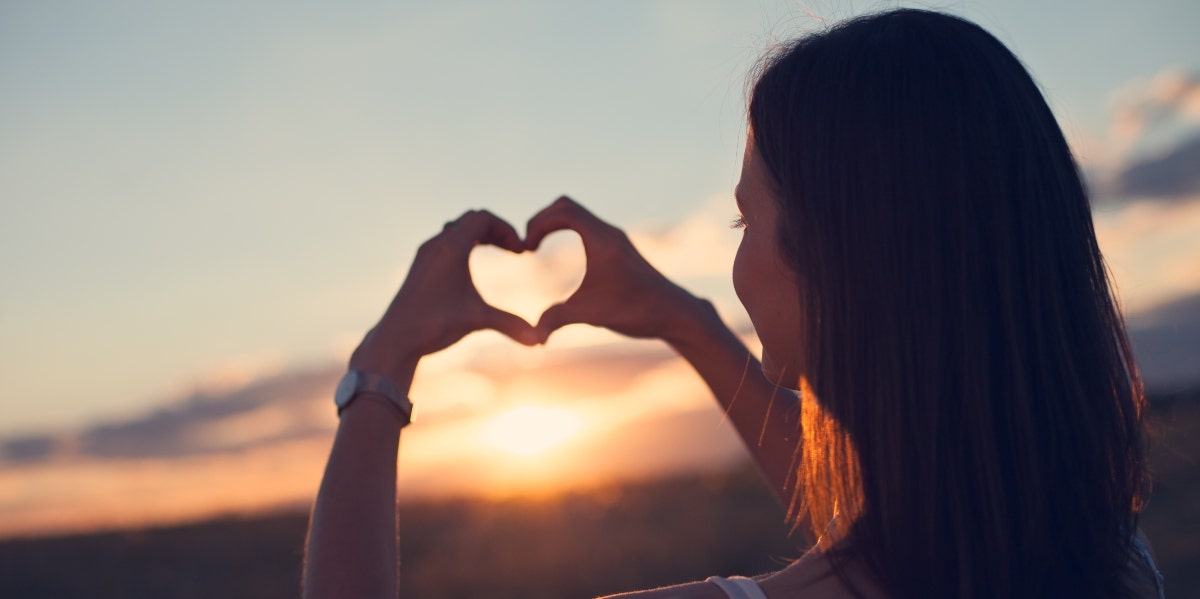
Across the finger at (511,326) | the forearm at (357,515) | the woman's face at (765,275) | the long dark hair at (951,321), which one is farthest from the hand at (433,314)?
the long dark hair at (951,321)

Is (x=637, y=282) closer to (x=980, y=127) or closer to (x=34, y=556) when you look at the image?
(x=980, y=127)

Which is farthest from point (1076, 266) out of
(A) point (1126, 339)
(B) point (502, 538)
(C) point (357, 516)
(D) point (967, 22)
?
(B) point (502, 538)

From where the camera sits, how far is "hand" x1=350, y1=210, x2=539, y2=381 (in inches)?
90.1

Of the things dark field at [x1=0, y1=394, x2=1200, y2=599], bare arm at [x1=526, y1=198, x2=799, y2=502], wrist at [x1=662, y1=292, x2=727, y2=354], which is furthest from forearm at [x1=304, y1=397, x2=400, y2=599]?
dark field at [x1=0, y1=394, x2=1200, y2=599]

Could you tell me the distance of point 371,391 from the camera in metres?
2.17

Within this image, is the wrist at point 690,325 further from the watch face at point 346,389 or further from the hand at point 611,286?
the watch face at point 346,389

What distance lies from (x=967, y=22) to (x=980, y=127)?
251 millimetres

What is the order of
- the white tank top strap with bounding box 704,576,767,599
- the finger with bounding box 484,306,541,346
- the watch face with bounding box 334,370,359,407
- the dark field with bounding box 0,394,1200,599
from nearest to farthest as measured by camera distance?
the white tank top strap with bounding box 704,576,767,599 < the watch face with bounding box 334,370,359,407 < the finger with bounding box 484,306,541,346 < the dark field with bounding box 0,394,1200,599

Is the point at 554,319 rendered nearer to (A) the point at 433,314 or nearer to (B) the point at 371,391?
(A) the point at 433,314

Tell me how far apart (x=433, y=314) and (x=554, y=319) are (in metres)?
0.39

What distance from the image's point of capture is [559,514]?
25.2 m

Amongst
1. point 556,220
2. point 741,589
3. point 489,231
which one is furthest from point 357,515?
point 556,220

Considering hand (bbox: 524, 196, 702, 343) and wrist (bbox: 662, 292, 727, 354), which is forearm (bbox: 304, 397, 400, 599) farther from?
wrist (bbox: 662, 292, 727, 354)

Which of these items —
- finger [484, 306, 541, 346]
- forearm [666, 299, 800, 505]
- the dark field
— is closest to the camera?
finger [484, 306, 541, 346]
